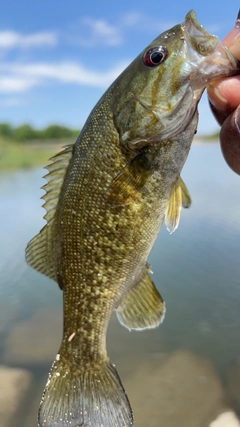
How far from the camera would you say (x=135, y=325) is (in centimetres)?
226

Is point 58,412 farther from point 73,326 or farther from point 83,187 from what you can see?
point 83,187

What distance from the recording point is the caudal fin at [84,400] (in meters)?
2.11

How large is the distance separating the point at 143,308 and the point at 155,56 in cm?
139

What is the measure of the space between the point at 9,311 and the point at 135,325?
3.76 metres

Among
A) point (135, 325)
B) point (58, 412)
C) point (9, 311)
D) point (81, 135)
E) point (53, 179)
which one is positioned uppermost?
point (81, 135)

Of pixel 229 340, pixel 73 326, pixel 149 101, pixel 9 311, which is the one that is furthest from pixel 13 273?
pixel 149 101

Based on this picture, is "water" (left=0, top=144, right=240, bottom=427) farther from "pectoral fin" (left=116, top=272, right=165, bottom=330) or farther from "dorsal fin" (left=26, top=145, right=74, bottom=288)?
"dorsal fin" (left=26, top=145, right=74, bottom=288)

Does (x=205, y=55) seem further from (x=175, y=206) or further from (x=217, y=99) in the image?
(x=175, y=206)

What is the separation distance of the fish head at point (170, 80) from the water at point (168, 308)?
310 centimetres

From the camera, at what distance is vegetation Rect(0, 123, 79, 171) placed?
2573 cm

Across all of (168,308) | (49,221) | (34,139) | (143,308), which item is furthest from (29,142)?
(143,308)

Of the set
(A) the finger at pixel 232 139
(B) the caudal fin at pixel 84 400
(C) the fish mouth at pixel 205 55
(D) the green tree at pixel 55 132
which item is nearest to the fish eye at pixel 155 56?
(C) the fish mouth at pixel 205 55

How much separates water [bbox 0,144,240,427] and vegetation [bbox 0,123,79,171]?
18.0m

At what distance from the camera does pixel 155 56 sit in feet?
6.20
